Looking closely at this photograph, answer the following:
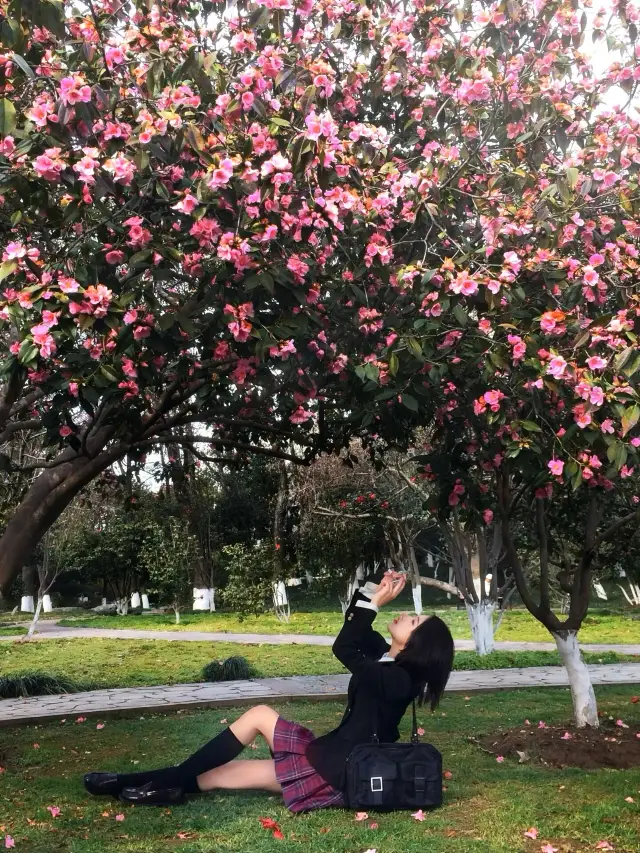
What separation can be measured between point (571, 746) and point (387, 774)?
253 cm

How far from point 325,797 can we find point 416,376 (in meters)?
2.33

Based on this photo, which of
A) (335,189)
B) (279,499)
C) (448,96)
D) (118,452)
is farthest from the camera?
(279,499)

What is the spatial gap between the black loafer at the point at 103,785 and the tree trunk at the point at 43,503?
5.30 ft

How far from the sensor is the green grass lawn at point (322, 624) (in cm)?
1803

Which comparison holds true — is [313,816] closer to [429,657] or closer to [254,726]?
[254,726]

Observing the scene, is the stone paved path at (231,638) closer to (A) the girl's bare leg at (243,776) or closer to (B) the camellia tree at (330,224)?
(B) the camellia tree at (330,224)

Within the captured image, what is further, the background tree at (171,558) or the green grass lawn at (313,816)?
the background tree at (171,558)

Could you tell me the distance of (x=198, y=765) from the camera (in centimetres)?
475

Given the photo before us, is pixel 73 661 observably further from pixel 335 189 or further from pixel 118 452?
pixel 335 189

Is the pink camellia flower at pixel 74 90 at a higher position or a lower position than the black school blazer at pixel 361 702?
higher

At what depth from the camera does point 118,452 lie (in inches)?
248

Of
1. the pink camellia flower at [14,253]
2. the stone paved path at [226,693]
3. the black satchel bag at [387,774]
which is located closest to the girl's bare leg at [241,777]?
the black satchel bag at [387,774]

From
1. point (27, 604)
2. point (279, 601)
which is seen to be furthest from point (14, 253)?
point (27, 604)

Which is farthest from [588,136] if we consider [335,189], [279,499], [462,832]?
[279,499]
